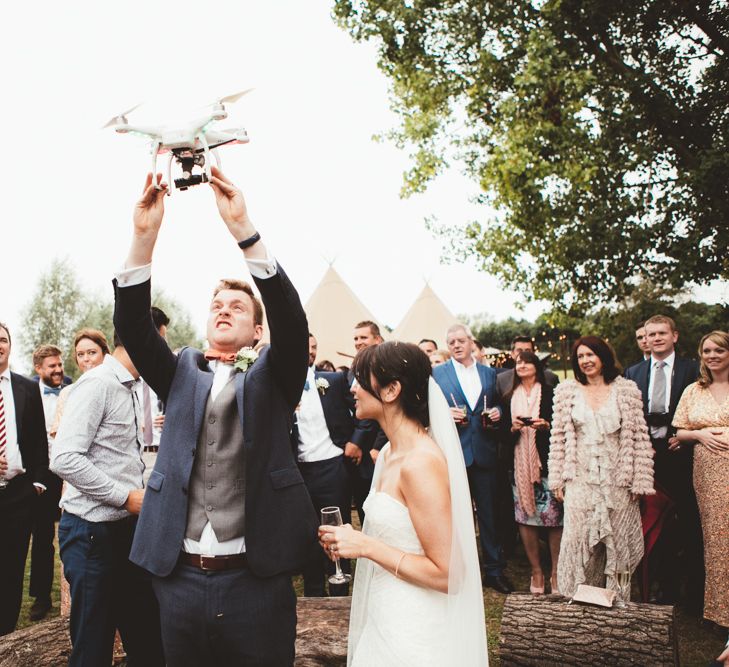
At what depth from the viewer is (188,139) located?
1.97m

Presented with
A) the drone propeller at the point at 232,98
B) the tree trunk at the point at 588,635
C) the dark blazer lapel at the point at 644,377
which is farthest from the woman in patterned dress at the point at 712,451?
the drone propeller at the point at 232,98

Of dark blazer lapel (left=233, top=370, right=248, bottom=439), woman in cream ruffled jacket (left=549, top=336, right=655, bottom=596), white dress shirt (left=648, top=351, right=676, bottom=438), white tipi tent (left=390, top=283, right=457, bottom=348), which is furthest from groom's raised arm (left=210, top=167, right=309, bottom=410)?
white tipi tent (left=390, top=283, right=457, bottom=348)

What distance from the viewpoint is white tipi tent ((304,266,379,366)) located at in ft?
64.2

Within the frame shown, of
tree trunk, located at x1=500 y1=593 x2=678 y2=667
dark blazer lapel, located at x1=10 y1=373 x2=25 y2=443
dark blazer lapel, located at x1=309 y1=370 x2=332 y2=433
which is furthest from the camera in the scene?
dark blazer lapel, located at x1=309 y1=370 x2=332 y2=433

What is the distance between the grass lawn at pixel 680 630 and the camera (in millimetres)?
4324

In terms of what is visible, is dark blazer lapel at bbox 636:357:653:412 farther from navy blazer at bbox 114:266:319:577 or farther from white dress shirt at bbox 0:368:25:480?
white dress shirt at bbox 0:368:25:480

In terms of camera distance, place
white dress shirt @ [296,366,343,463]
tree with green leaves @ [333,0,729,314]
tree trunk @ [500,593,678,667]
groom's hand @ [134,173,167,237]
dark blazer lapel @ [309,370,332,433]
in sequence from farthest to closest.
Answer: tree with green leaves @ [333,0,729,314], dark blazer lapel @ [309,370,332,433], white dress shirt @ [296,366,343,463], tree trunk @ [500,593,678,667], groom's hand @ [134,173,167,237]

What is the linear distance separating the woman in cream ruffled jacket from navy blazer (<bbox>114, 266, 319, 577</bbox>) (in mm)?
3289

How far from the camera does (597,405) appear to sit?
5.06 m

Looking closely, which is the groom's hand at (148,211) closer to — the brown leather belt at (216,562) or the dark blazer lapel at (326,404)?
the brown leather belt at (216,562)

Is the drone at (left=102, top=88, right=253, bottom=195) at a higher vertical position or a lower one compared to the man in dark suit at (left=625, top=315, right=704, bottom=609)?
higher

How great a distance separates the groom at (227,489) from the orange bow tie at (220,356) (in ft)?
0.26

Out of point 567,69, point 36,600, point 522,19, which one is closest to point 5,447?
point 36,600

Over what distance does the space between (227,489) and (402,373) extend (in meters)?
0.88
